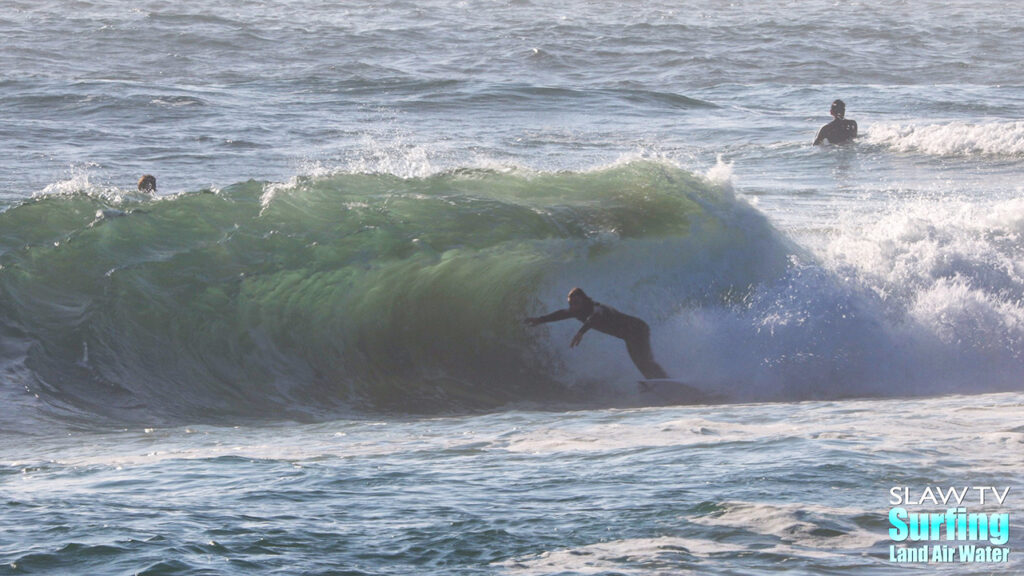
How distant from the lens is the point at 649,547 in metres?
5.54

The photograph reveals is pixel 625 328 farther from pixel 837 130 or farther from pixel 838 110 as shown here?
pixel 838 110

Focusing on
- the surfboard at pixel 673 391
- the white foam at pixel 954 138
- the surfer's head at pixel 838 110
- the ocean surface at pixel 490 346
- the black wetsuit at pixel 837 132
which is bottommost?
the surfboard at pixel 673 391

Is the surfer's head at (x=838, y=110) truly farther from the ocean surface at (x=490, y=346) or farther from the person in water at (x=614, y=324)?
the person in water at (x=614, y=324)

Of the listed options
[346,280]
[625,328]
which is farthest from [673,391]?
[346,280]

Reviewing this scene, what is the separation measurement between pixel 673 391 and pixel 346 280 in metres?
3.07

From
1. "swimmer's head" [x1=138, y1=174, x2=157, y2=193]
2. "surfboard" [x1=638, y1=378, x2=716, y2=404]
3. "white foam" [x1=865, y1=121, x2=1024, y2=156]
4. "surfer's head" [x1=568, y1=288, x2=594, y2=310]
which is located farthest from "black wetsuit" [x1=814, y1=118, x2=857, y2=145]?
"surfer's head" [x1=568, y1=288, x2=594, y2=310]

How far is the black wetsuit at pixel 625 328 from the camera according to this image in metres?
9.89

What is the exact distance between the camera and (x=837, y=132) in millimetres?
21016

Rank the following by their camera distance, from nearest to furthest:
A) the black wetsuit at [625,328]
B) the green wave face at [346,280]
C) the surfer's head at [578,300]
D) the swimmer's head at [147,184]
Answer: the surfer's head at [578,300] < the black wetsuit at [625,328] < the green wave face at [346,280] < the swimmer's head at [147,184]

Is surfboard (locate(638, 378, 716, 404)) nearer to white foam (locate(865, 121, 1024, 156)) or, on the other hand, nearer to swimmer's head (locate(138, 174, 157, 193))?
swimmer's head (locate(138, 174, 157, 193))

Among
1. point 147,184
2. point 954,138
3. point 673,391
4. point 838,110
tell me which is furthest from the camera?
point 954,138

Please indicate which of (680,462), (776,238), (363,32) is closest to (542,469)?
(680,462)

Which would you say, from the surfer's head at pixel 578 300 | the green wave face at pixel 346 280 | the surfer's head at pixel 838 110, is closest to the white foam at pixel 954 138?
the surfer's head at pixel 838 110

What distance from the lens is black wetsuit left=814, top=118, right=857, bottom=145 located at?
68.6 feet
